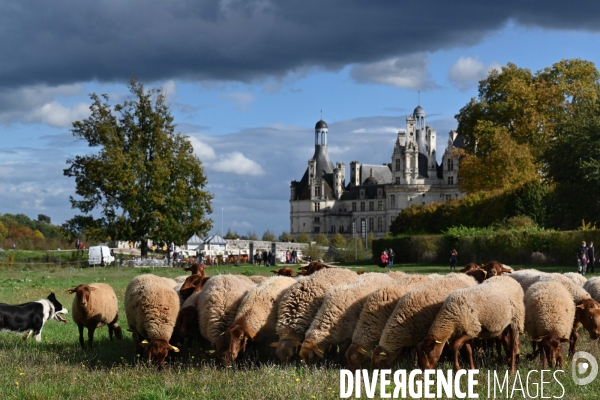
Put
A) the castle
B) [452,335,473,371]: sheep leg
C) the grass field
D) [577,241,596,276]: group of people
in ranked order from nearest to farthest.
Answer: the grass field
[452,335,473,371]: sheep leg
[577,241,596,276]: group of people
the castle

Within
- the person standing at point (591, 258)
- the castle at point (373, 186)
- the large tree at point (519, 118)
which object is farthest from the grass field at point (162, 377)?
the castle at point (373, 186)

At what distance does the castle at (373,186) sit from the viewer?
14775 centimetres

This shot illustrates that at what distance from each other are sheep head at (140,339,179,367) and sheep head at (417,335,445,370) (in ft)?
11.8

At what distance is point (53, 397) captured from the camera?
9.88 meters

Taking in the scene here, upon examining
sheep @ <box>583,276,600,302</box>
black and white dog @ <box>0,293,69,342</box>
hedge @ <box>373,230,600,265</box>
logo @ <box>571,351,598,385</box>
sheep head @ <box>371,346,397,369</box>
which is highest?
hedge @ <box>373,230,600,265</box>

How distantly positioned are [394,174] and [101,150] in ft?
327

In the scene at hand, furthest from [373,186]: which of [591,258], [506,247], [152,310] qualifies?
[152,310]

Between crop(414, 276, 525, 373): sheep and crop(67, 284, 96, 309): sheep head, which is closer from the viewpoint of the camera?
crop(414, 276, 525, 373): sheep

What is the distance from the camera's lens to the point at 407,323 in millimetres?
11500

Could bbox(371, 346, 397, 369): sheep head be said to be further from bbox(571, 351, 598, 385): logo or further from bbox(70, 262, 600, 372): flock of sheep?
bbox(571, 351, 598, 385): logo

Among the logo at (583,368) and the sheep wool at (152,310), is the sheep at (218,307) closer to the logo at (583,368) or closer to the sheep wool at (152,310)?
the sheep wool at (152,310)

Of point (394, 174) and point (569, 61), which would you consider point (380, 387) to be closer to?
point (569, 61)

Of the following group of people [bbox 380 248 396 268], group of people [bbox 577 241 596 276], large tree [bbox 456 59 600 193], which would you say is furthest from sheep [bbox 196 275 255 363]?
large tree [bbox 456 59 600 193]

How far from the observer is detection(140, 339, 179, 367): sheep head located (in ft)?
40.4
